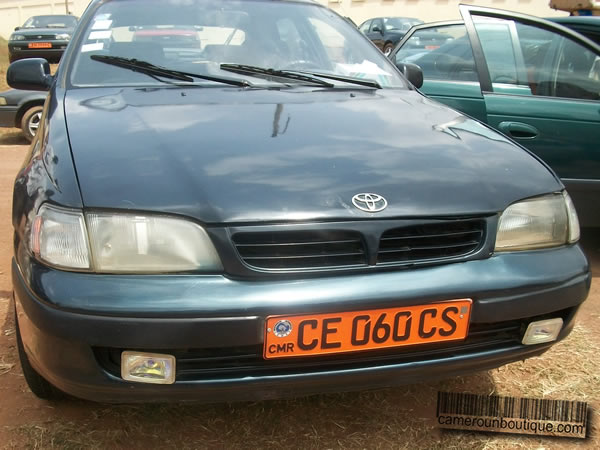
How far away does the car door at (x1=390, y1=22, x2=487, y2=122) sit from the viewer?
143 inches

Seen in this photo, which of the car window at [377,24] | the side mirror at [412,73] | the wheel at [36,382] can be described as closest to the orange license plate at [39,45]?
the car window at [377,24]

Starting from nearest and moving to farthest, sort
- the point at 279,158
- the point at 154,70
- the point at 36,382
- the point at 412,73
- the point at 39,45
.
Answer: the point at 279,158 < the point at 36,382 < the point at 154,70 < the point at 412,73 < the point at 39,45

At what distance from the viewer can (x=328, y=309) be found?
1586mm

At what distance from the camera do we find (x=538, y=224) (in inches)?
74.7

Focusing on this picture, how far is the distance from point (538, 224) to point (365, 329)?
2.19 ft

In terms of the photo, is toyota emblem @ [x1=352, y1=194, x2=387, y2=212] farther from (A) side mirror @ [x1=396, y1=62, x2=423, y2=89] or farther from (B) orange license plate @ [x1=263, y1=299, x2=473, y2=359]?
(A) side mirror @ [x1=396, y1=62, x2=423, y2=89]

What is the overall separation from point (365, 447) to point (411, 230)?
29.2 inches

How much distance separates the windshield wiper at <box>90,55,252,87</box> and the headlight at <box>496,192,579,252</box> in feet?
3.95

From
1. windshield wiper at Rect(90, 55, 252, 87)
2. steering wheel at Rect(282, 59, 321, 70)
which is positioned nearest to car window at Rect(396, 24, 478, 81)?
steering wheel at Rect(282, 59, 321, 70)

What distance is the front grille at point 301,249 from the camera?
5.33 ft

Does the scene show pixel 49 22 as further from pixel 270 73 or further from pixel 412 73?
pixel 270 73

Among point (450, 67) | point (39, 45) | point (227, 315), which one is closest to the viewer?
point (227, 315)

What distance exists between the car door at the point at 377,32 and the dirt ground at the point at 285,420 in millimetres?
16962

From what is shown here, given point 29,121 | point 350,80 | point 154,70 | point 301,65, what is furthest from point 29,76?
point 29,121
